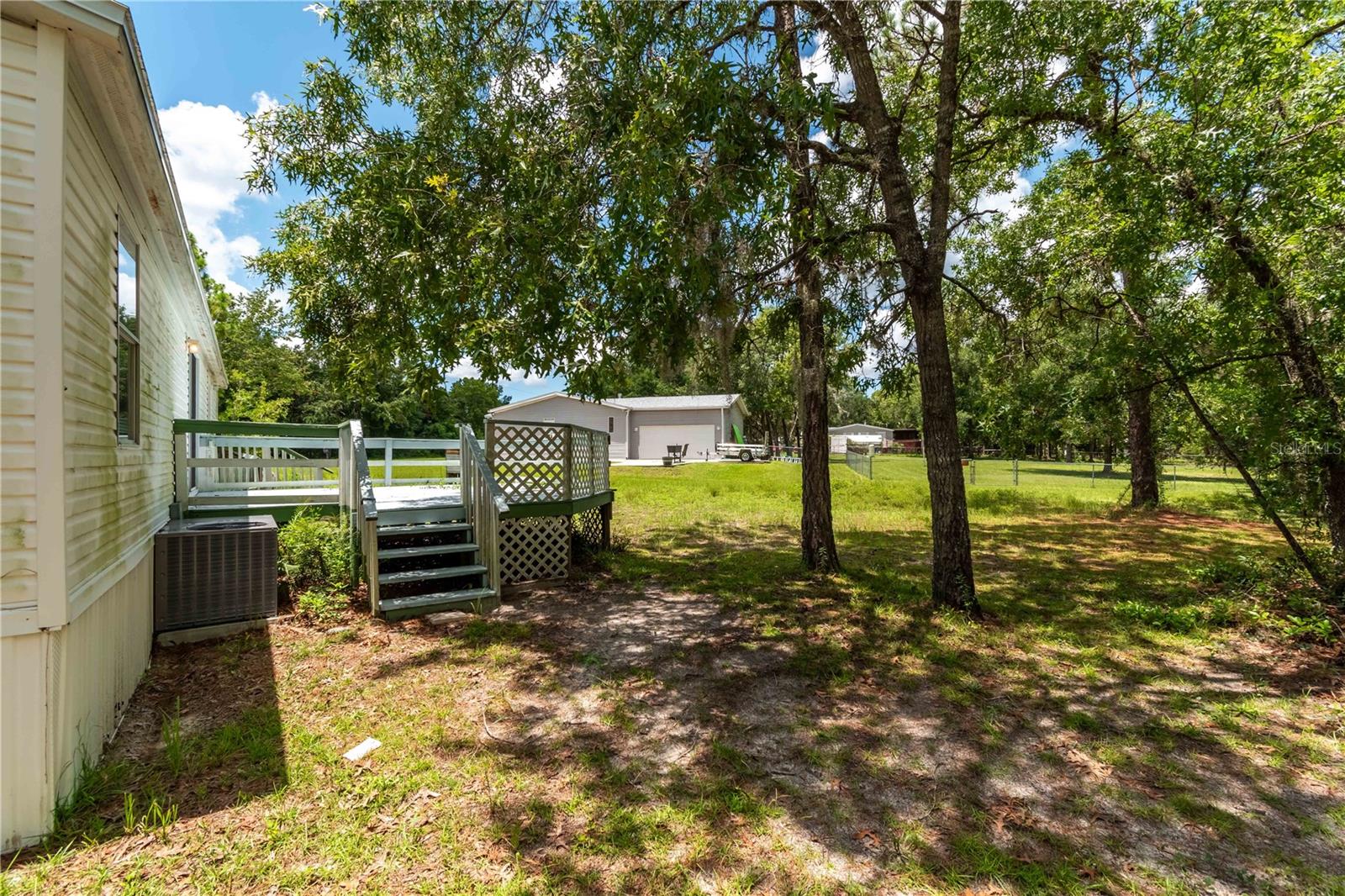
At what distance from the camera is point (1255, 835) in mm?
2744

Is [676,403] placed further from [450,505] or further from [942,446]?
[942,446]

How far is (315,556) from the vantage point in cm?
658

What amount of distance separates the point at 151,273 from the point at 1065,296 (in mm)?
12131

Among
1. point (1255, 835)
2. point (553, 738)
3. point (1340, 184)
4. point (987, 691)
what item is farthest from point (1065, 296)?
Answer: point (553, 738)

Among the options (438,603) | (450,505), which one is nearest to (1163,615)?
(438,603)

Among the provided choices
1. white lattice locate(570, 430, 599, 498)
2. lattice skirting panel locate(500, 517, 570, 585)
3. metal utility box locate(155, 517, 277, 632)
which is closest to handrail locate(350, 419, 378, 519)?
metal utility box locate(155, 517, 277, 632)

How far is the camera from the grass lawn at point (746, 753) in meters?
2.51

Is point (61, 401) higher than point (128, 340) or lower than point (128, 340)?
lower

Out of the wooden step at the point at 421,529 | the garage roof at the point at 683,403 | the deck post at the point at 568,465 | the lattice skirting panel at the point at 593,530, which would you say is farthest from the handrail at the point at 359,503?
the garage roof at the point at 683,403

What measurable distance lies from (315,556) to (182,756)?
356 cm

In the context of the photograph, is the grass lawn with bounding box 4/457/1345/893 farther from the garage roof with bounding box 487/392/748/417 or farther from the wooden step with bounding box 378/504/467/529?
the garage roof with bounding box 487/392/748/417

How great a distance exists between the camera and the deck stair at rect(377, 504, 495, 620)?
6066mm

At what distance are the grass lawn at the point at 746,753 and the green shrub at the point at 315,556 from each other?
3.55 ft

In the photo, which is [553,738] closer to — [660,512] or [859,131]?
[859,131]
